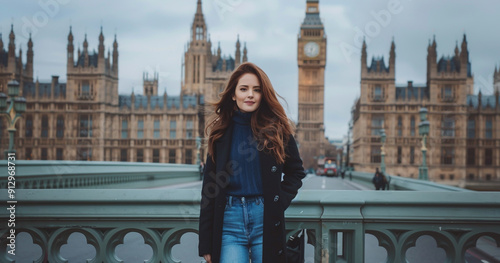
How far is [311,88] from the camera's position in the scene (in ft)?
285

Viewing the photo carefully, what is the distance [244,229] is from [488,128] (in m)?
58.2

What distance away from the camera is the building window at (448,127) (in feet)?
175

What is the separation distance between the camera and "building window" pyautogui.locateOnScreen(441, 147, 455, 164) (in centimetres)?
5325

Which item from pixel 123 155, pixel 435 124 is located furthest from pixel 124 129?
pixel 435 124

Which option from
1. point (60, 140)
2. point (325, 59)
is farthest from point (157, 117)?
point (325, 59)

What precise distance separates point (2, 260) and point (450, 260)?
10.8 feet

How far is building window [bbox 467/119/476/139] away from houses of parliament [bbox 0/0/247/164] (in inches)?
1296

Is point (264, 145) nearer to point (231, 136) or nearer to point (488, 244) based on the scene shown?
point (231, 136)

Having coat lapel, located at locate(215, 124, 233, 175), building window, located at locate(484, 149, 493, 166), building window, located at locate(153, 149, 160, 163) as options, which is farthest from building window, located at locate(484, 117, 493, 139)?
coat lapel, located at locate(215, 124, 233, 175)

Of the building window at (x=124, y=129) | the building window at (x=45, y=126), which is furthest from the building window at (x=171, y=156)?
the building window at (x=45, y=126)

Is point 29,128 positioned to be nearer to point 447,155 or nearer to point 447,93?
point 447,155

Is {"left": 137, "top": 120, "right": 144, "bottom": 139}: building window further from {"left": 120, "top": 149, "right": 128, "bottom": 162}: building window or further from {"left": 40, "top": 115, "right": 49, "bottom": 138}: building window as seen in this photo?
{"left": 40, "top": 115, "right": 49, "bottom": 138}: building window

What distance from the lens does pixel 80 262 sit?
203 inches

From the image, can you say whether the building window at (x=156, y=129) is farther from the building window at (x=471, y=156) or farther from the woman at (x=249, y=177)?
the woman at (x=249, y=177)
